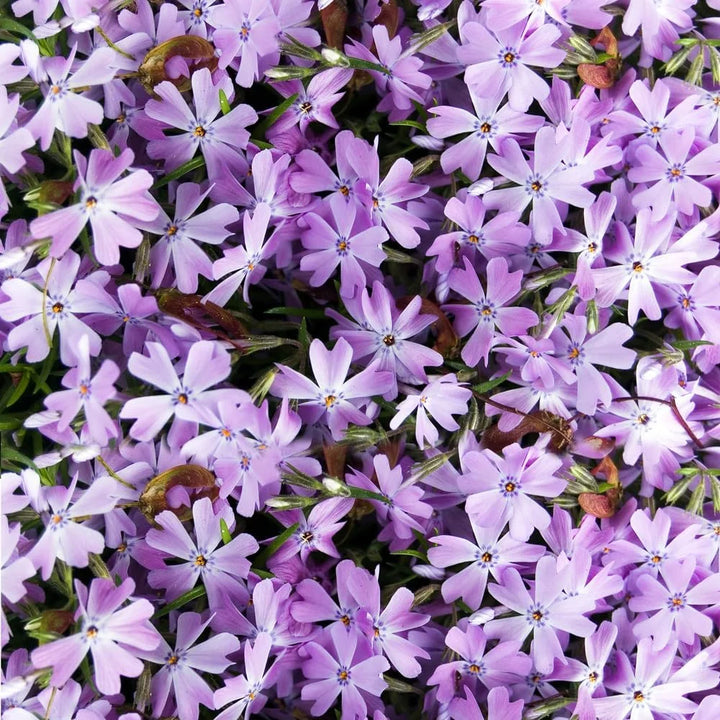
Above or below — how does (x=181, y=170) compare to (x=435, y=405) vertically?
above

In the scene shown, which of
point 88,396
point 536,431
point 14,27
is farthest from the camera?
point 536,431

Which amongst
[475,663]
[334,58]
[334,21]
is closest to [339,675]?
[475,663]

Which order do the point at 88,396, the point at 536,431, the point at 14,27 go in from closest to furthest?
the point at 88,396 → the point at 14,27 → the point at 536,431

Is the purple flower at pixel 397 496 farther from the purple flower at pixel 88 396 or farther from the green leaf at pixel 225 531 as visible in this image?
the purple flower at pixel 88 396

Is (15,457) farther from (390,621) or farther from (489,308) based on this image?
(489,308)

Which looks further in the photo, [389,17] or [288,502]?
[389,17]

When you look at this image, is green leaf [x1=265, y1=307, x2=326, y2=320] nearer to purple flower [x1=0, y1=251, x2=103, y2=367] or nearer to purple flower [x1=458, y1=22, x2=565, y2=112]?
purple flower [x1=0, y1=251, x2=103, y2=367]

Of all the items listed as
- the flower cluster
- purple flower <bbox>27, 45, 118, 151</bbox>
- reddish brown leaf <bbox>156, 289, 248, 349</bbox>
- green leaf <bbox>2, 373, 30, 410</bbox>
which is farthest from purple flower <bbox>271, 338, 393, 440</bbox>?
purple flower <bbox>27, 45, 118, 151</bbox>

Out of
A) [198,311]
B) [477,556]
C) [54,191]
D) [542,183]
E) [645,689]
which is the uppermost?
[54,191]
